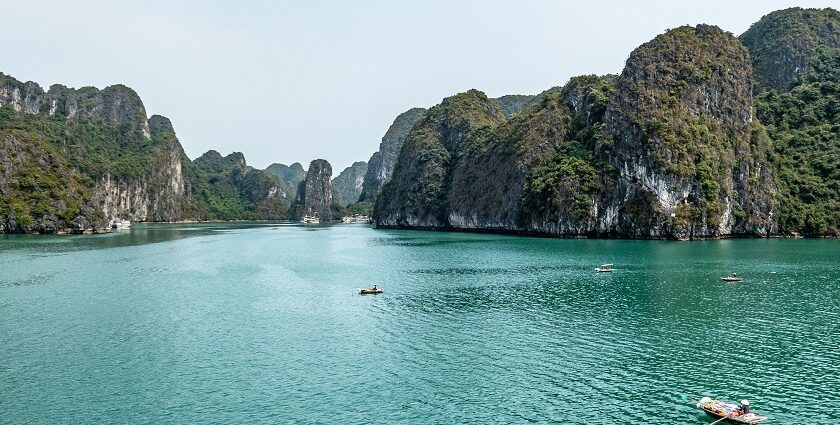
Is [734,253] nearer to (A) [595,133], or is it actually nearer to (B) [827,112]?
(A) [595,133]

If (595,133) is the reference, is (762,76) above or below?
above

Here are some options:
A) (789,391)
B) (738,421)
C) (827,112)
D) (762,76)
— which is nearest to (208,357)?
(738,421)

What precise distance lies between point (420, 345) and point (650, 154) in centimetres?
9085

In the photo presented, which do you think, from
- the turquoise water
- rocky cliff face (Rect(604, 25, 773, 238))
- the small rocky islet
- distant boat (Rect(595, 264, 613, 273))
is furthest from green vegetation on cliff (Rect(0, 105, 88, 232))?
distant boat (Rect(595, 264, 613, 273))

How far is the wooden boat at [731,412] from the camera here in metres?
23.2

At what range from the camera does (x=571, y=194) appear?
11962 centimetres

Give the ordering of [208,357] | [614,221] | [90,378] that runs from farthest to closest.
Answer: [614,221], [208,357], [90,378]

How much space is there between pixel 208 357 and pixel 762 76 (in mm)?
191673

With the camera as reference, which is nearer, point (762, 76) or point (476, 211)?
point (476, 211)

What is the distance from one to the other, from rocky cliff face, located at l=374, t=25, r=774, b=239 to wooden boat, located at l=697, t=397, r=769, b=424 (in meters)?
91.8

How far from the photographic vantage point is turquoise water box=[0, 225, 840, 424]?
25703 mm

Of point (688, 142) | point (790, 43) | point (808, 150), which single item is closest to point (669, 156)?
point (688, 142)

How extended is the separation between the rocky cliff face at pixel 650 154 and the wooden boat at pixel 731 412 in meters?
91.8

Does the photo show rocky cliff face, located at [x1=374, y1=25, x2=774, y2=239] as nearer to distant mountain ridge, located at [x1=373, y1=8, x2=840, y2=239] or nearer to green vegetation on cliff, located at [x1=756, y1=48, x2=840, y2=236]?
distant mountain ridge, located at [x1=373, y1=8, x2=840, y2=239]
